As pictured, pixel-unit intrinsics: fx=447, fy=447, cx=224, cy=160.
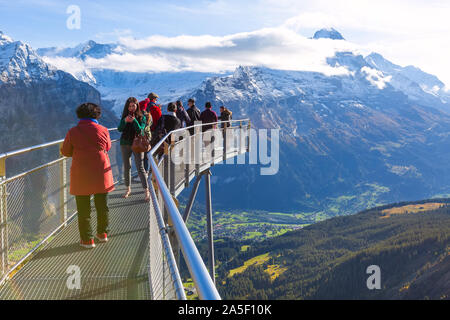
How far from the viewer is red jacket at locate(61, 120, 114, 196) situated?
24.7ft

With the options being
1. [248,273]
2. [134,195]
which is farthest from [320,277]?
[134,195]

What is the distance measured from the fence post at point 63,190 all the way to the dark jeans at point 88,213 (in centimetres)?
229

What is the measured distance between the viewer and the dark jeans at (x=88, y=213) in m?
7.74

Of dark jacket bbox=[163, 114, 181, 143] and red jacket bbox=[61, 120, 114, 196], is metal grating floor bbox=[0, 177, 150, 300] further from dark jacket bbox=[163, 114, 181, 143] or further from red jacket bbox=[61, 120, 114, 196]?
dark jacket bbox=[163, 114, 181, 143]

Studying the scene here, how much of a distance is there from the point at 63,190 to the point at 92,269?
3.91 meters

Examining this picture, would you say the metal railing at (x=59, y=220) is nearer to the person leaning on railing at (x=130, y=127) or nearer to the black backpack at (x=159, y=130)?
the black backpack at (x=159, y=130)

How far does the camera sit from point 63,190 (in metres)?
10.4

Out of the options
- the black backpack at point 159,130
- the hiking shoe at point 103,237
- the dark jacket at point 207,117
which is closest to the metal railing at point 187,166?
the dark jacket at point 207,117

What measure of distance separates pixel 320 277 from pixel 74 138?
159 metres

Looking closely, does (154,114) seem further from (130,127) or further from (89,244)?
(89,244)

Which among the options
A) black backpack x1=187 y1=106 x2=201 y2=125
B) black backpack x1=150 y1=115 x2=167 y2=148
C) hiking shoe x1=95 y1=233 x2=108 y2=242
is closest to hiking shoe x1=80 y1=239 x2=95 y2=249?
hiking shoe x1=95 y1=233 x2=108 y2=242

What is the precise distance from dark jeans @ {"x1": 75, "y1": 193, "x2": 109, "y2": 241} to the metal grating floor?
0.30 metres

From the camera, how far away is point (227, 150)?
23.3 meters

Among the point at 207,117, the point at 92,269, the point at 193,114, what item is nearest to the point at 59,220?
the point at 92,269
